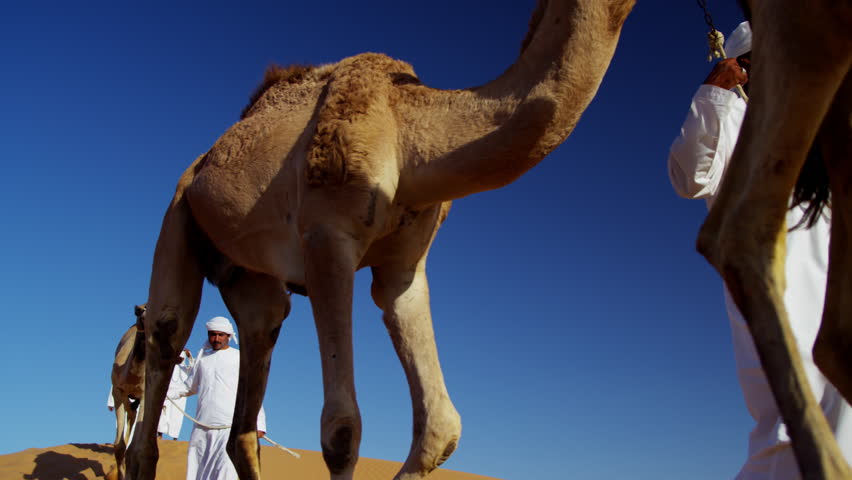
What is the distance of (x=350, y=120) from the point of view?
414 centimetres

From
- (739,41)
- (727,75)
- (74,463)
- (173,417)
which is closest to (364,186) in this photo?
(727,75)

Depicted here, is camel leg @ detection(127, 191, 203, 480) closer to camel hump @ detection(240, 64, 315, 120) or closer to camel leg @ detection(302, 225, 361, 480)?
camel hump @ detection(240, 64, 315, 120)

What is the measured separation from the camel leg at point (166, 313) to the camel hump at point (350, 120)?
5.76ft

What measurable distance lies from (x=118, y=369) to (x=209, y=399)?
3.30 meters

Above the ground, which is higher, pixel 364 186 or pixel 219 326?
pixel 219 326

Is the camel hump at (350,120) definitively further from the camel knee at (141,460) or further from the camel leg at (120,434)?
the camel leg at (120,434)

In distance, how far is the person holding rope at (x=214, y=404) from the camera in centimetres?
1112

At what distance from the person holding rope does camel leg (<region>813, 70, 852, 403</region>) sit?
950 centimetres

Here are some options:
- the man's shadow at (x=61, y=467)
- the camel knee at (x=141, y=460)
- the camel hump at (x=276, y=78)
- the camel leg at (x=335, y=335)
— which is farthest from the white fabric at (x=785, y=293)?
the man's shadow at (x=61, y=467)

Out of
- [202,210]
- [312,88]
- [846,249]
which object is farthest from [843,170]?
[202,210]

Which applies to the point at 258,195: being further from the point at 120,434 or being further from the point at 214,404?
the point at 120,434

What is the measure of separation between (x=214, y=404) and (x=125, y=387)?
2429 millimetres

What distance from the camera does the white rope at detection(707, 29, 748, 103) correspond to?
3.85 meters

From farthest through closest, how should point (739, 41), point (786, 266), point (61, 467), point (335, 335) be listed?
point (61, 467) → point (739, 41) → point (335, 335) → point (786, 266)
